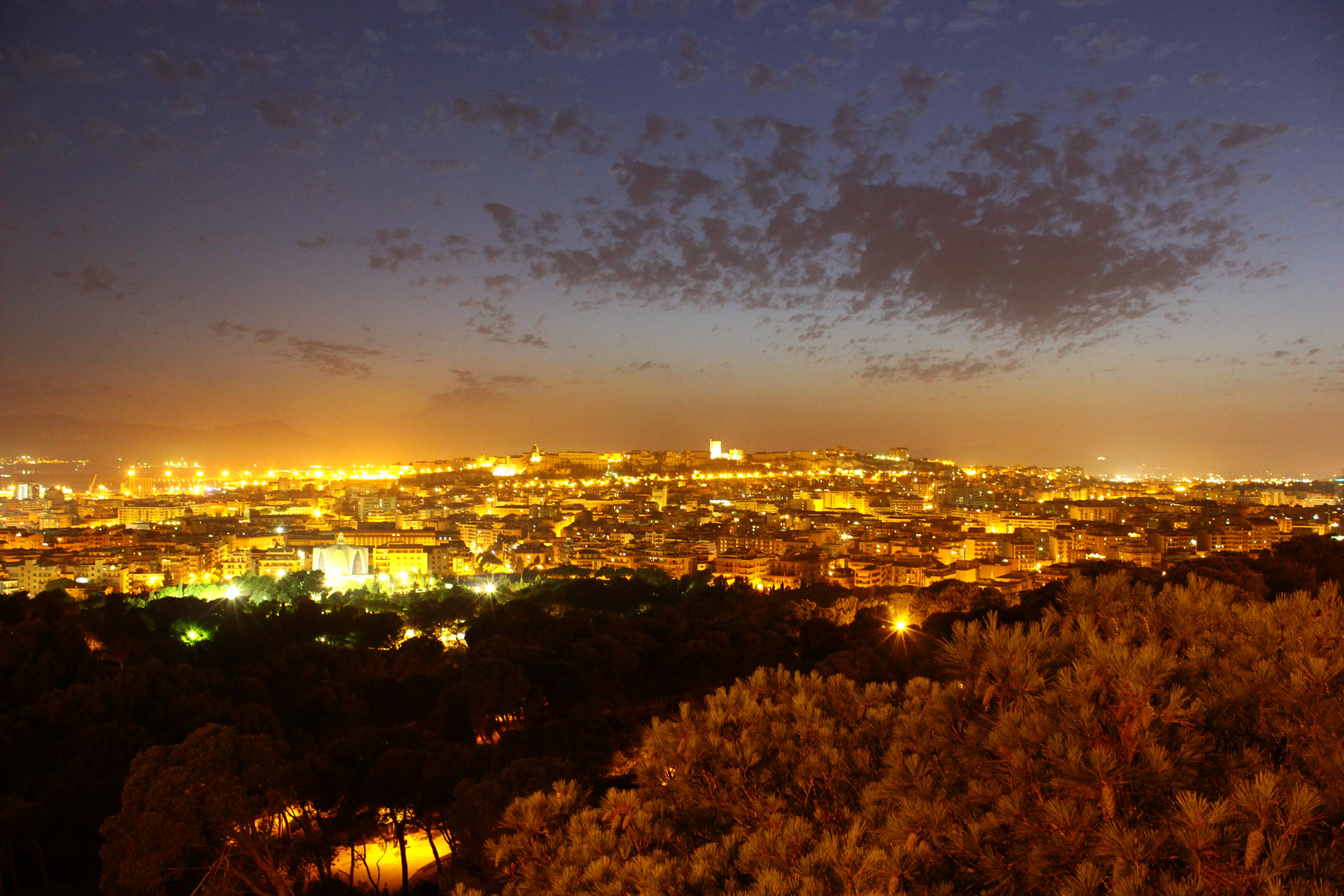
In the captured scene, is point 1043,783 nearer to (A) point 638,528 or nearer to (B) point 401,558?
(B) point 401,558

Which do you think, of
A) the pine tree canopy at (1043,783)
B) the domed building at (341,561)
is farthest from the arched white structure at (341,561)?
the pine tree canopy at (1043,783)

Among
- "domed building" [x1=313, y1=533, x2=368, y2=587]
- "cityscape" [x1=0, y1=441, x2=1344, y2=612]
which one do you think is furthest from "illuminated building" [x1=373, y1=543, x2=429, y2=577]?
"domed building" [x1=313, y1=533, x2=368, y2=587]

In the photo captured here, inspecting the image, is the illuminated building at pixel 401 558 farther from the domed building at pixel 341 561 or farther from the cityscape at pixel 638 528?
the domed building at pixel 341 561

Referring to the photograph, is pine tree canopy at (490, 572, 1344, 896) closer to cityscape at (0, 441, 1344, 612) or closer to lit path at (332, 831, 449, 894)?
cityscape at (0, 441, 1344, 612)

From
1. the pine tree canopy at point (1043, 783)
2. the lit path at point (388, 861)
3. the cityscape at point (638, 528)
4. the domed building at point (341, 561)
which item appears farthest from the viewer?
the domed building at point (341, 561)

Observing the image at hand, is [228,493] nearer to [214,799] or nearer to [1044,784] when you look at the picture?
[214,799]

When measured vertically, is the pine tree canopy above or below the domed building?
above
